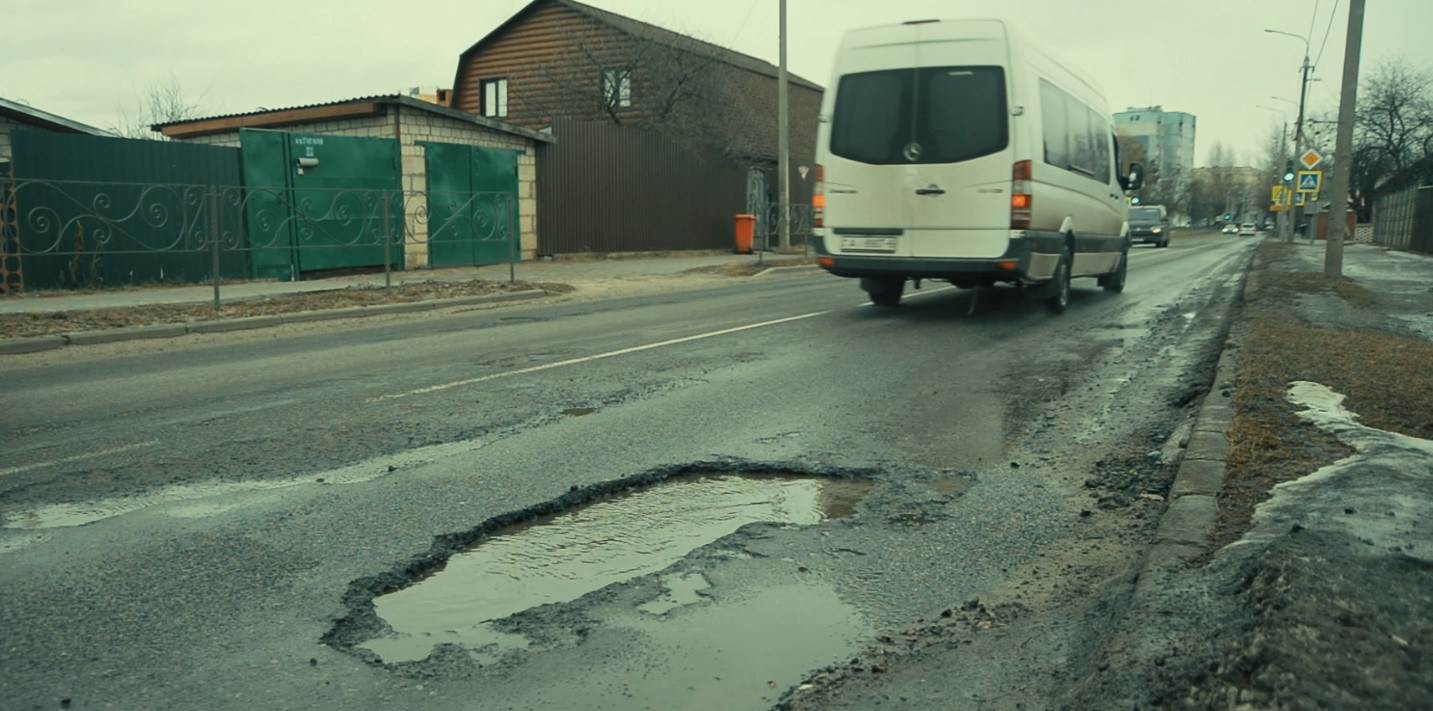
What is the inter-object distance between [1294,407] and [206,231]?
12.2m

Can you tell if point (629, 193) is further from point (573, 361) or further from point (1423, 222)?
point (1423, 222)

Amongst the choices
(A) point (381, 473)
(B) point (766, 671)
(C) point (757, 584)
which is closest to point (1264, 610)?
(B) point (766, 671)

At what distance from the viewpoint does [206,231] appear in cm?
1320

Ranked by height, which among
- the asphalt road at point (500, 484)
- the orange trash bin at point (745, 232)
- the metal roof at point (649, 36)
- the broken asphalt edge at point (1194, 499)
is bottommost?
the asphalt road at point (500, 484)

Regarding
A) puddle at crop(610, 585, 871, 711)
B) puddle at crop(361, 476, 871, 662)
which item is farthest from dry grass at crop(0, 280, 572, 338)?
puddle at crop(610, 585, 871, 711)

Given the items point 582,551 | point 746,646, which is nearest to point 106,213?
point 582,551

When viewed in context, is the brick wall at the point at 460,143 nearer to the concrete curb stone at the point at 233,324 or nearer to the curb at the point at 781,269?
the curb at the point at 781,269

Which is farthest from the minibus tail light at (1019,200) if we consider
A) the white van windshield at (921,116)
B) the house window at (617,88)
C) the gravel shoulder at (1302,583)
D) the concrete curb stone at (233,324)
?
the house window at (617,88)

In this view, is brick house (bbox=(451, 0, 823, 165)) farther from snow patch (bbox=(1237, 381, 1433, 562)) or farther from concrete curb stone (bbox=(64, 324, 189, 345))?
snow patch (bbox=(1237, 381, 1433, 562))

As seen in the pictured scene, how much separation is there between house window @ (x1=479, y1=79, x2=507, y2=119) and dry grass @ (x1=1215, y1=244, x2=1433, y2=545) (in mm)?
29283

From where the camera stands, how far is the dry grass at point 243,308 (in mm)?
10281

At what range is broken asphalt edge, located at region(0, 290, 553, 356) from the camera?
9.42m

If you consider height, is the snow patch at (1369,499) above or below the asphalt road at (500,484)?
above

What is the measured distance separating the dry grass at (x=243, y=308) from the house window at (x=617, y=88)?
55.3 feet
